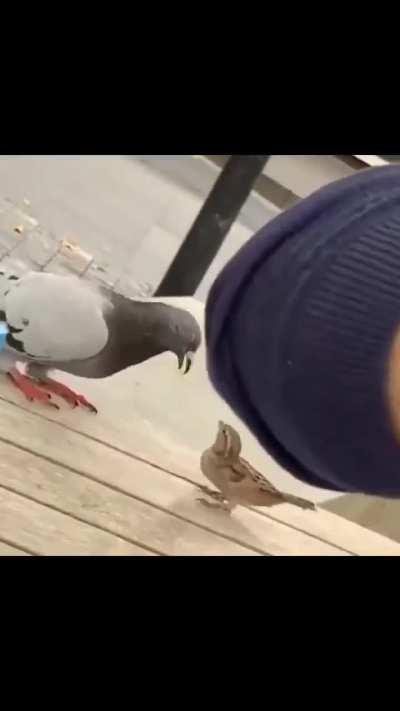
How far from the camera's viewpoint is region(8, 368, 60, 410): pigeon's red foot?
617mm

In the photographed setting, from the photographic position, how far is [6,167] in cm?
87

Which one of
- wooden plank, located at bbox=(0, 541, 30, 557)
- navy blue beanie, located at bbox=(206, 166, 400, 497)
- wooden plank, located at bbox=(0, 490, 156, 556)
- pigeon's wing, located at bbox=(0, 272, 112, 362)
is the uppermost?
navy blue beanie, located at bbox=(206, 166, 400, 497)

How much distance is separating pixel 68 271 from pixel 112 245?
0.44ft

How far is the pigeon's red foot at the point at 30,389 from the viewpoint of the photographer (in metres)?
0.62

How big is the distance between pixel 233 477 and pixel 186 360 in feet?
0.39

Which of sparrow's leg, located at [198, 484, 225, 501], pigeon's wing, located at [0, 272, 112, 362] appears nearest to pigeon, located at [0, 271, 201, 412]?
pigeon's wing, located at [0, 272, 112, 362]

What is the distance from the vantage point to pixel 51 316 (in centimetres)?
59

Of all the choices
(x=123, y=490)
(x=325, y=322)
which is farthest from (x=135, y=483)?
(x=325, y=322)

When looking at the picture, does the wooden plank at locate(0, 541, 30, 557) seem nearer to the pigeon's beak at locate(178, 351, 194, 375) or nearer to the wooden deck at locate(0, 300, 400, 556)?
the wooden deck at locate(0, 300, 400, 556)

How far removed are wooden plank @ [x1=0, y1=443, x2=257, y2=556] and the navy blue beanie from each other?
0.22 m

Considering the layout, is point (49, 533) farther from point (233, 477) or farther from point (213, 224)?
point (213, 224)
